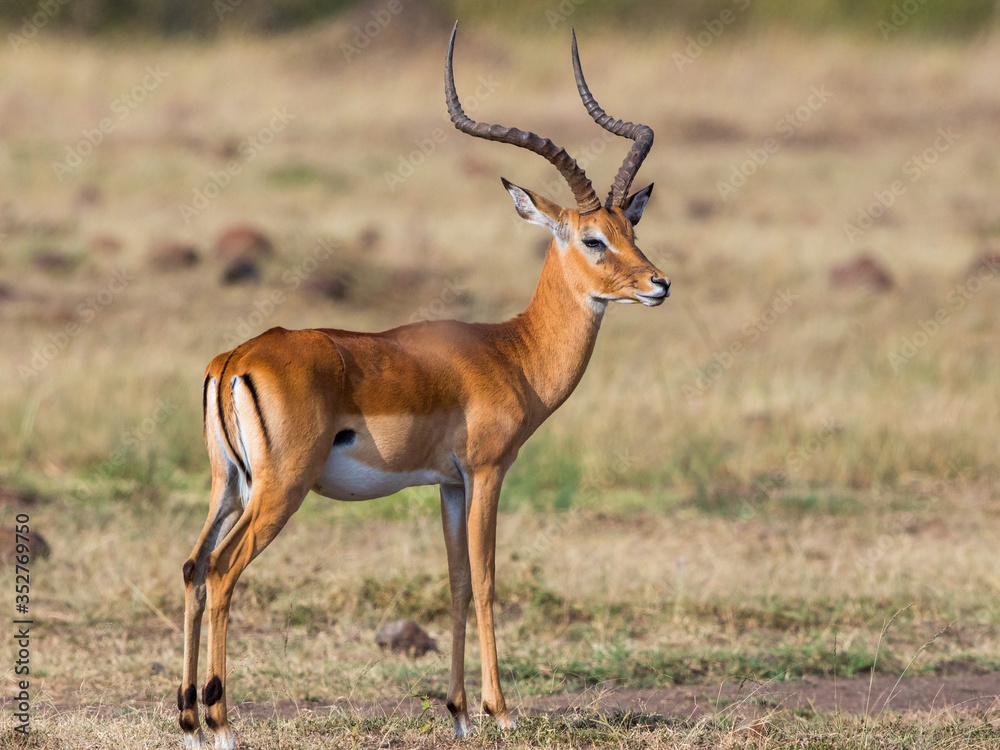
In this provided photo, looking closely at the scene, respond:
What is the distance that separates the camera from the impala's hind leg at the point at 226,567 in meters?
4.72

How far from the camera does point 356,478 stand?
5004mm

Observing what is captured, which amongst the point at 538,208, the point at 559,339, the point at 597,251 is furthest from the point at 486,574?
the point at 538,208

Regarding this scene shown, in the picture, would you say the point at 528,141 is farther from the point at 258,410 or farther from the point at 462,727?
the point at 462,727

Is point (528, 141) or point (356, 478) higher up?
point (528, 141)

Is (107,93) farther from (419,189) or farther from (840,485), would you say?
(840,485)

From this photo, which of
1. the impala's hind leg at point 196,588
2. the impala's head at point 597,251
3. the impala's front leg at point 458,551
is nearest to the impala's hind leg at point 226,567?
the impala's hind leg at point 196,588

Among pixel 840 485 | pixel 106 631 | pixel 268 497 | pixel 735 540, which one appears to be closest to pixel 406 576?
pixel 106 631

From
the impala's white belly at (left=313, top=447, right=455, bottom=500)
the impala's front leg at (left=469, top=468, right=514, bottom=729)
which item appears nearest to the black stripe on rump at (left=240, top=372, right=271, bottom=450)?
the impala's white belly at (left=313, top=447, right=455, bottom=500)

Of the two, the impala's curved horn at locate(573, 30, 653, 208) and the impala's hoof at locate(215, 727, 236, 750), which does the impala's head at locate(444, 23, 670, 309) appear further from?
the impala's hoof at locate(215, 727, 236, 750)

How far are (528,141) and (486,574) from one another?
1664mm

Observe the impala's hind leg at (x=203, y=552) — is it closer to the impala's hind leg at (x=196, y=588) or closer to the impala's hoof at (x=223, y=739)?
the impala's hind leg at (x=196, y=588)

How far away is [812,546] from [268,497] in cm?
500

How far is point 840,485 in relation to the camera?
10.3 meters

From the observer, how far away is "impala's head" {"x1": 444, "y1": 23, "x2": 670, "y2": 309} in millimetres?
5328
